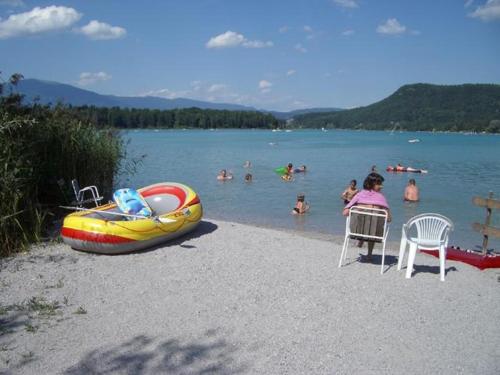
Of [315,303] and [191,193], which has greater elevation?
[191,193]

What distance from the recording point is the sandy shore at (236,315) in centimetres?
346

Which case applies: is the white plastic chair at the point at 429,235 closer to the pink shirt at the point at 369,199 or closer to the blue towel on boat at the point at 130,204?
the pink shirt at the point at 369,199

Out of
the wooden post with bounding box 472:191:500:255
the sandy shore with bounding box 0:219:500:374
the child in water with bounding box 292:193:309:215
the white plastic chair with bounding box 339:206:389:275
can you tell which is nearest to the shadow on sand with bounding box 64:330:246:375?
the sandy shore with bounding box 0:219:500:374

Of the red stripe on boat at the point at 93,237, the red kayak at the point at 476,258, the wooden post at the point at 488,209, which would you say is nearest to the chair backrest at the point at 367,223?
the red kayak at the point at 476,258

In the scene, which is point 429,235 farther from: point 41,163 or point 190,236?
point 41,163

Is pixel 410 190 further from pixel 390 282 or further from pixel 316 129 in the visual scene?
pixel 316 129

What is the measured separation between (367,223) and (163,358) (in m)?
3.12

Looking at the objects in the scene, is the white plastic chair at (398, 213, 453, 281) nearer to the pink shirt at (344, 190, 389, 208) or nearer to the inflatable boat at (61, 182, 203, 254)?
the pink shirt at (344, 190, 389, 208)

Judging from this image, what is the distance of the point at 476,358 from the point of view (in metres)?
3.61

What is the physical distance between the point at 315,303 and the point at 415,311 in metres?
0.95

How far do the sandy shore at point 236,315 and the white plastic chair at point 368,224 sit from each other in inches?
18.2

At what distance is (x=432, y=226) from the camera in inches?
224

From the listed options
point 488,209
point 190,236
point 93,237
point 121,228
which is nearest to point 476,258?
point 488,209

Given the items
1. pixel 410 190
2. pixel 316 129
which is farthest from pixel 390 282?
pixel 316 129
